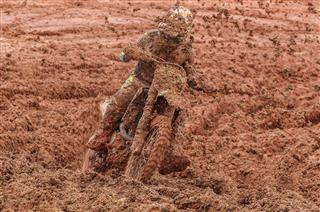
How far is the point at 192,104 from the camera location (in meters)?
13.0

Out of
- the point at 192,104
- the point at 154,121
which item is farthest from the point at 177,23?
the point at 192,104

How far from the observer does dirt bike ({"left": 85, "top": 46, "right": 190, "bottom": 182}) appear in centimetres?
819

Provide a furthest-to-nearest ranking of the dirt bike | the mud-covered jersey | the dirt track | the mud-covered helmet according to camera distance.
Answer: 1. the mud-covered jersey
2. the mud-covered helmet
3. the dirt bike
4. the dirt track

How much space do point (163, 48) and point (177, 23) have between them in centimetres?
37

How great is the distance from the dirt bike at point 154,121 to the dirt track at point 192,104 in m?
0.28

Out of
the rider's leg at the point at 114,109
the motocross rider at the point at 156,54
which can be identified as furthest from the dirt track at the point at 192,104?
the motocross rider at the point at 156,54

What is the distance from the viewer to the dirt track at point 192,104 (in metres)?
7.54

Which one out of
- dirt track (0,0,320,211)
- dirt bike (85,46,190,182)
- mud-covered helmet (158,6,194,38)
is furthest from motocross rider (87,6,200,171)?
dirt track (0,0,320,211)

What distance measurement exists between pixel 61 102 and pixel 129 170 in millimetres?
4297

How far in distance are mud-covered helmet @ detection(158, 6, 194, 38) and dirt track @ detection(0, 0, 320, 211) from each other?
1185 millimetres

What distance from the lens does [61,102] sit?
40.7ft

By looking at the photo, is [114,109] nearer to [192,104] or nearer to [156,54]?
[156,54]

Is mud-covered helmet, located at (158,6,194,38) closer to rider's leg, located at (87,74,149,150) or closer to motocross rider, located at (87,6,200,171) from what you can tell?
motocross rider, located at (87,6,200,171)

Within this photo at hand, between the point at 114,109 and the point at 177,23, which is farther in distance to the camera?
the point at 114,109
